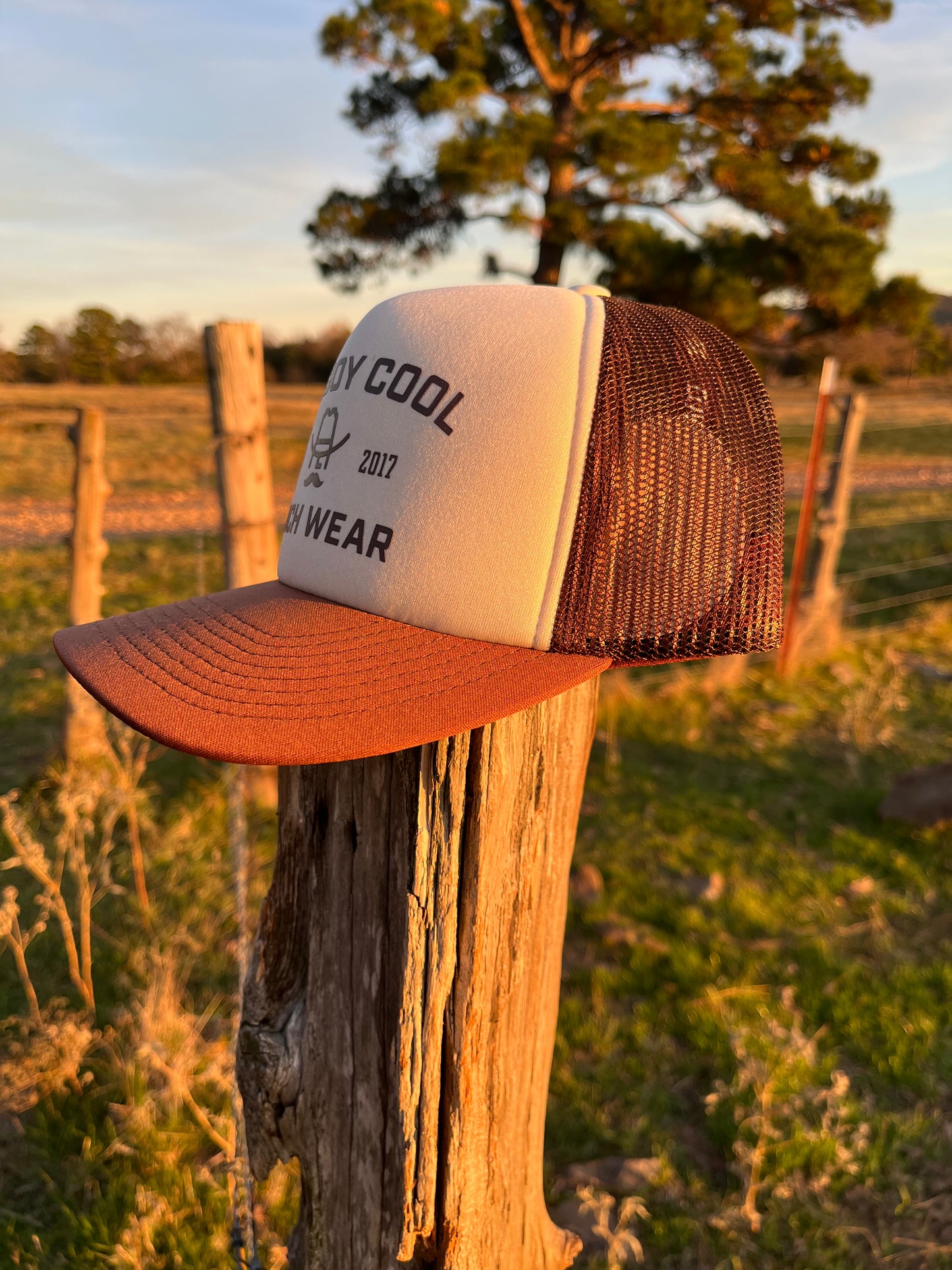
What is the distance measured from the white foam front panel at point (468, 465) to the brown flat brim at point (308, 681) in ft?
0.15

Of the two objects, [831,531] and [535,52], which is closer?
[831,531]

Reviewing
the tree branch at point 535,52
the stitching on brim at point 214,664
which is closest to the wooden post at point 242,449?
the stitching on brim at point 214,664

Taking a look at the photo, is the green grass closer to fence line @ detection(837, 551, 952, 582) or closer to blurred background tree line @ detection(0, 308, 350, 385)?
fence line @ detection(837, 551, 952, 582)

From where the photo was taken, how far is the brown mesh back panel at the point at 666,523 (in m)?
0.97

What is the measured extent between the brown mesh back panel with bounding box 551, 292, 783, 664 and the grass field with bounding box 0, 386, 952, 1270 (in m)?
1.53

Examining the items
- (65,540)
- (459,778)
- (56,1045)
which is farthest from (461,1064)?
(65,540)

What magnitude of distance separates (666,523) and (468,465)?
0.25 meters

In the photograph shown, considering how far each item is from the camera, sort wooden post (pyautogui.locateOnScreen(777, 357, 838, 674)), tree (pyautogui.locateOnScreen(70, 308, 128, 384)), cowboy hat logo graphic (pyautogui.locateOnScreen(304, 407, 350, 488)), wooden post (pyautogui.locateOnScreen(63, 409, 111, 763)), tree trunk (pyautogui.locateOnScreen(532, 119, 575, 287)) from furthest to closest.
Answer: tree (pyautogui.locateOnScreen(70, 308, 128, 384)) → tree trunk (pyautogui.locateOnScreen(532, 119, 575, 287)) → wooden post (pyautogui.locateOnScreen(777, 357, 838, 674)) → wooden post (pyautogui.locateOnScreen(63, 409, 111, 763)) → cowboy hat logo graphic (pyautogui.locateOnScreen(304, 407, 350, 488))

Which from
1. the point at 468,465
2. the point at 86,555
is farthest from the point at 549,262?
the point at 468,465

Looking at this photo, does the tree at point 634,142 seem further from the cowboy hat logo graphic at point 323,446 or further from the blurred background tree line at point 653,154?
the cowboy hat logo graphic at point 323,446

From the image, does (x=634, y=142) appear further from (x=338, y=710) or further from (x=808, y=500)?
(x=338, y=710)

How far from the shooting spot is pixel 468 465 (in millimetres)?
996

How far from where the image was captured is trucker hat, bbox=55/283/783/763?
953 mm

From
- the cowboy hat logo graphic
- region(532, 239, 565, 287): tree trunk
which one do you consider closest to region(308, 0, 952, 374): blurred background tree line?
region(532, 239, 565, 287): tree trunk
